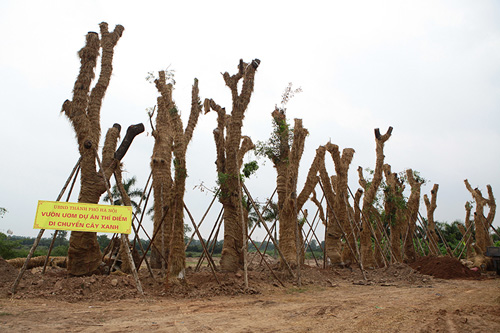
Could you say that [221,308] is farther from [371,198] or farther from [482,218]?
[482,218]

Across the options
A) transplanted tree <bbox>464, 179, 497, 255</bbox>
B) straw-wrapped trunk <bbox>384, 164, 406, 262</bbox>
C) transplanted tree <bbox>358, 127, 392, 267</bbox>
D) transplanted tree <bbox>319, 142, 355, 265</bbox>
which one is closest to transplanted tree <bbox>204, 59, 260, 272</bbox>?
transplanted tree <bbox>319, 142, 355, 265</bbox>

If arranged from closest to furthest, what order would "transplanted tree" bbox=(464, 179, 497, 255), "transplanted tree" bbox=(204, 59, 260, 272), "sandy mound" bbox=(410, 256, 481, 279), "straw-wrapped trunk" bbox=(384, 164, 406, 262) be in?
1. "transplanted tree" bbox=(204, 59, 260, 272)
2. "sandy mound" bbox=(410, 256, 481, 279)
3. "straw-wrapped trunk" bbox=(384, 164, 406, 262)
4. "transplanted tree" bbox=(464, 179, 497, 255)

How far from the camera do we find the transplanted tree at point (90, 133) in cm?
→ 952

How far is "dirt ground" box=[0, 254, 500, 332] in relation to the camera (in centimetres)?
526

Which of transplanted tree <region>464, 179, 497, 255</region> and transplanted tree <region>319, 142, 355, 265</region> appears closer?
transplanted tree <region>319, 142, 355, 265</region>

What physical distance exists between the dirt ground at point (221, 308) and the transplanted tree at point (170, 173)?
1262 mm

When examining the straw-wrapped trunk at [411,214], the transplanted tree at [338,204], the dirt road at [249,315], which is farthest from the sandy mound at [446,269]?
the dirt road at [249,315]

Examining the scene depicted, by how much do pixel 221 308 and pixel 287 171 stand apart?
7.22 metres

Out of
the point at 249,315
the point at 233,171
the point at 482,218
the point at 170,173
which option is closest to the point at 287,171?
the point at 233,171

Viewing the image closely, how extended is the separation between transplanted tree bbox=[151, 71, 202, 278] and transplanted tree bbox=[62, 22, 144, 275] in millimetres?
1695

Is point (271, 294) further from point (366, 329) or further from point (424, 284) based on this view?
point (424, 284)

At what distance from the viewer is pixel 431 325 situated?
531cm

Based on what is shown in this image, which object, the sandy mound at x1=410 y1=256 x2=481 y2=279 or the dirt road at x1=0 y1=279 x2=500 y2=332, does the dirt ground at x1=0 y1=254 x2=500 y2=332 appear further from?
the sandy mound at x1=410 y1=256 x2=481 y2=279

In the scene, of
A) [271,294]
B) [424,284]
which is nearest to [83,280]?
[271,294]
